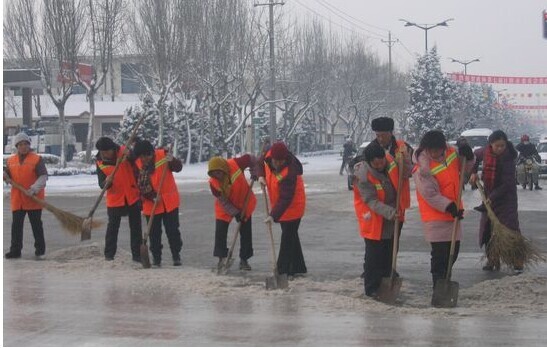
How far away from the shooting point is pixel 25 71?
157 feet

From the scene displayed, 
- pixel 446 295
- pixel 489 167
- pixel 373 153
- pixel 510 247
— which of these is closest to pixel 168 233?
pixel 373 153

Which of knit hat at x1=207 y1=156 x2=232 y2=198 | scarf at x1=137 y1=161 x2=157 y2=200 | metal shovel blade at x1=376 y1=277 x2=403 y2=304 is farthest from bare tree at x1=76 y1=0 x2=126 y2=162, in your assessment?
metal shovel blade at x1=376 y1=277 x2=403 y2=304

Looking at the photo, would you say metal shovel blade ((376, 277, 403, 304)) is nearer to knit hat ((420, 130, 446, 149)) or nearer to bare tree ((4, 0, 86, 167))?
knit hat ((420, 130, 446, 149))

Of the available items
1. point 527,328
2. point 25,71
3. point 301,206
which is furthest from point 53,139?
point 527,328

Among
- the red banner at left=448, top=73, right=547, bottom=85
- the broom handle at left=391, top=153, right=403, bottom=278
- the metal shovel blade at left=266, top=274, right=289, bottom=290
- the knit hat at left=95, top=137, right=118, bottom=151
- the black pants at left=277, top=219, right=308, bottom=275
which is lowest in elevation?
the metal shovel blade at left=266, top=274, right=289, bottom=290

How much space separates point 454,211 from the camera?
8.31 m

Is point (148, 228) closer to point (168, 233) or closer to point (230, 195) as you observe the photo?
point (168, 233)

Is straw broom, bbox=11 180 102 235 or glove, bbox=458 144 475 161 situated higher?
glove, bbox=458 144 475 161

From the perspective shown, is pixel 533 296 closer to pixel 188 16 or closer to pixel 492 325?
pixel 492 325

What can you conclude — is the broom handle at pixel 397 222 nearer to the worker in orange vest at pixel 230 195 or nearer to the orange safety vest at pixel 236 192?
the worker in orange vest at pixel 230 195

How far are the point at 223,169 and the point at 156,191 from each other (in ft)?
3.59

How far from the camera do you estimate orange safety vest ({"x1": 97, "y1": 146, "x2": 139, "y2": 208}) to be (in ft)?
37.6

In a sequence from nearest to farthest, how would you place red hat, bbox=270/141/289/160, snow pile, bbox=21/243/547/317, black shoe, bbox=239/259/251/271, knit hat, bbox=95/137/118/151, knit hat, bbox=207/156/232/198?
snow pile, bbox=21/243/547/317, red hat, bbox=270/141/289/160, knit hat, bbox=207/156/232/198, black shoe, bbox=239/259/251/271, knit hat, bbox=95/137/118/151

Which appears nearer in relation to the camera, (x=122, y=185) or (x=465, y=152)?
(x=465, y=152)
